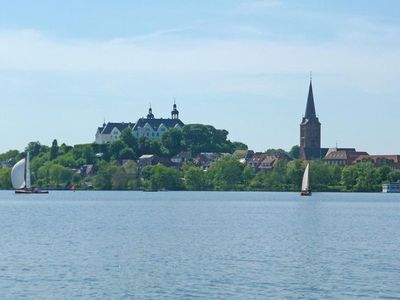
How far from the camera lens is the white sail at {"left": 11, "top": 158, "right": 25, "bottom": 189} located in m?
169

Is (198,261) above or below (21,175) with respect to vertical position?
below

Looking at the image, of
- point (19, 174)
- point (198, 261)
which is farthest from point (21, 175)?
point (198, 261)

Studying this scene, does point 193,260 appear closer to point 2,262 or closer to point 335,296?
point 2,262

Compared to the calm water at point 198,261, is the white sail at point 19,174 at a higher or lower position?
higher

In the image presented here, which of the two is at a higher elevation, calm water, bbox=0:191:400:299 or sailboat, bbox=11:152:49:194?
A: sailboat, bbox=11:152:49:194

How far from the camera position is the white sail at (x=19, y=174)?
555 ft

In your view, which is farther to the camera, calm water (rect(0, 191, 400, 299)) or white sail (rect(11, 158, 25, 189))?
white sail (rect(11, 158, 25, 189))

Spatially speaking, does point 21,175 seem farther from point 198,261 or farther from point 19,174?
point 198,261

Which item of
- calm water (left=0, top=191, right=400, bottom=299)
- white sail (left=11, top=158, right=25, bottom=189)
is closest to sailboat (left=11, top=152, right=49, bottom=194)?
white sail (left=11, top=158, right=25, bottom=189)

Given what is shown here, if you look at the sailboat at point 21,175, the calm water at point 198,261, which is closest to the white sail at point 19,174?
the sailboat at point 21,175

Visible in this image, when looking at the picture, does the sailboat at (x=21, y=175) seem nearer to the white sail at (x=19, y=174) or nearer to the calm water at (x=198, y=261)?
the white sail at (x=19, y=174)

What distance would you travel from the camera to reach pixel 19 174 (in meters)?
171

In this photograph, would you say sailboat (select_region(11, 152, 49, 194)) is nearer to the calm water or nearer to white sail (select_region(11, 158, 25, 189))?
white sail (select_region(11, 158, 25, 189))

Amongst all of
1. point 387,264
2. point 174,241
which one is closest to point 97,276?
point 387,264
